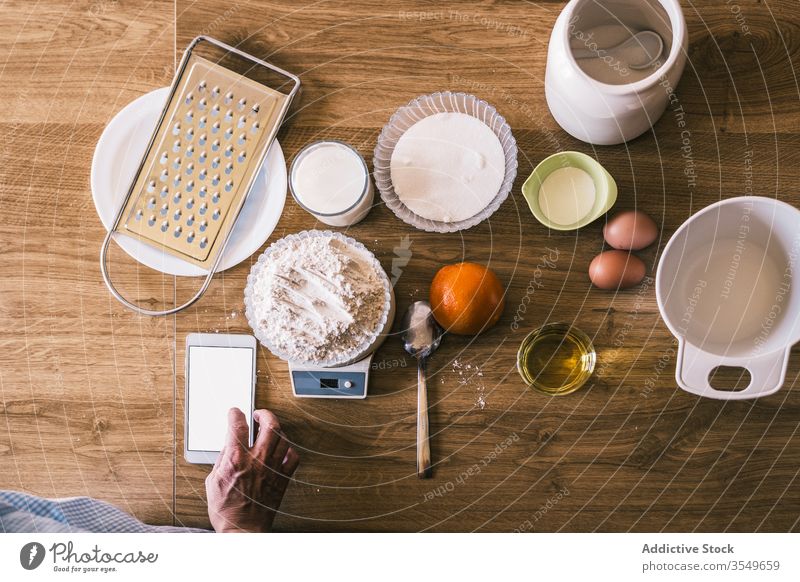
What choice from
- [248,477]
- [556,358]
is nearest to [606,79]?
[556,358]

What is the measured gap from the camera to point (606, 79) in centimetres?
59

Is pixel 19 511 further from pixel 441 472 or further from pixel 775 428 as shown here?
pixel 775 428

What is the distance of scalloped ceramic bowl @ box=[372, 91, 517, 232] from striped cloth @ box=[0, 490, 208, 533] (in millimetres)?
373

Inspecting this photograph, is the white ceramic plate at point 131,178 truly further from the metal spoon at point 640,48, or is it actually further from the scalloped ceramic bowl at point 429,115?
the metal spoon at point 640,48

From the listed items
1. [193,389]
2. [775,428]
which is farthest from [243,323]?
[775,428]

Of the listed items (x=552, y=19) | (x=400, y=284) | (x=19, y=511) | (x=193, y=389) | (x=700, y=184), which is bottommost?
(x=19, y=511)

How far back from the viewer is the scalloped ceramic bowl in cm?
62

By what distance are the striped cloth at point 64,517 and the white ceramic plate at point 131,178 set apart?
0.24 m

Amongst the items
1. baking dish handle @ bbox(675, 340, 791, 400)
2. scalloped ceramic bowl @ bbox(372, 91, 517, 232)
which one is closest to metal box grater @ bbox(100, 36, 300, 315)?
scalloped ceramic bowl @ bbox(372, 91, 517, 232)

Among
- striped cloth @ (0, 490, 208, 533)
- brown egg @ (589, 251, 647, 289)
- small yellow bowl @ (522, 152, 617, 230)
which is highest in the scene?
small yellow bowl @ (522, 152, 617, 230)

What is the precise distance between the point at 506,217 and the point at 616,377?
0.62ft

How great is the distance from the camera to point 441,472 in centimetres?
63

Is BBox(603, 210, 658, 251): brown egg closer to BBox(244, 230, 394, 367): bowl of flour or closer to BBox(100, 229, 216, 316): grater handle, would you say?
BBox(244, 230, 394, 367): bowl of flour
